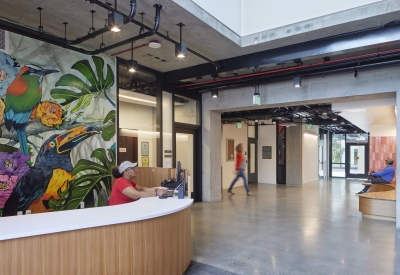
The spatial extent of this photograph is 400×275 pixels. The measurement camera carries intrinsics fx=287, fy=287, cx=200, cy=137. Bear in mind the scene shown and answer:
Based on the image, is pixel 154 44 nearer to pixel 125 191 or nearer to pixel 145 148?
pixel 125 191

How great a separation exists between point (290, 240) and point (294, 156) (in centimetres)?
852

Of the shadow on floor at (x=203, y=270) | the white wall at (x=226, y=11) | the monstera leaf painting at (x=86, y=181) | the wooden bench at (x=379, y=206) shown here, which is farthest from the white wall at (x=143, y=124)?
the wooden bench at (x=379, y=206)

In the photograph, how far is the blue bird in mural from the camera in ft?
13.7

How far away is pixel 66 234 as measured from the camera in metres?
2.27

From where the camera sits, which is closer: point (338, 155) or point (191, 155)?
point (191, 155)

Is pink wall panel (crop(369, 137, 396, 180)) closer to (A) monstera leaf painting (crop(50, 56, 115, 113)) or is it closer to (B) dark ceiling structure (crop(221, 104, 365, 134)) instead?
(B) dark ceiling structure (crop(221, 104, 365, 134))

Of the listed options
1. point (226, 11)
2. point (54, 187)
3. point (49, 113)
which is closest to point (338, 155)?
point (226, 11)

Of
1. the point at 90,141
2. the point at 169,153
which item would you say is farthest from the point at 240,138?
the point at 90,141

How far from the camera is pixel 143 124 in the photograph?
23.6 ft

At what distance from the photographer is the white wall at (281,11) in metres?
4.19

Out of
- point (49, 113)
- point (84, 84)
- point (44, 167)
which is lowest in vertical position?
point (44, 167)

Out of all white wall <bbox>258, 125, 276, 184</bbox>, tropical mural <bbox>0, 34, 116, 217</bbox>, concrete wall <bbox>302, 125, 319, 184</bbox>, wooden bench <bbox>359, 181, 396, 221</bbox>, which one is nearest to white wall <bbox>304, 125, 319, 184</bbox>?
concrete wall <bbox>302, 125, 319, 184</bbox>

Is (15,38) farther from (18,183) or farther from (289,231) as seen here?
(289,231)

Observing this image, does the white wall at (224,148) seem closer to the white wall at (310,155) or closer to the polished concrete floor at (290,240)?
the white wall at (310,155)
